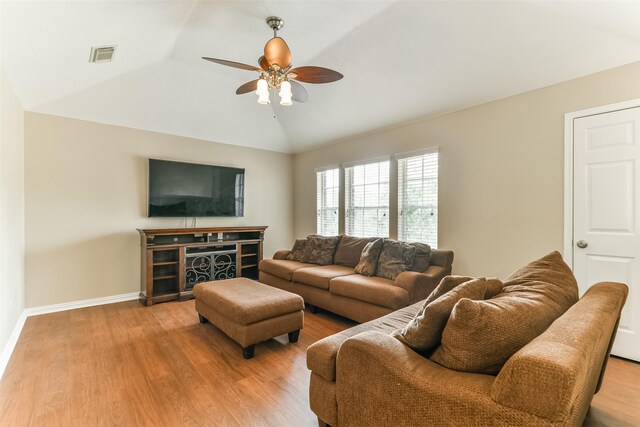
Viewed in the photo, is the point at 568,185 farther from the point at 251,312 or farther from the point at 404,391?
the point at 251,312

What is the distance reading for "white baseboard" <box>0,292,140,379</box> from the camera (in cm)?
248

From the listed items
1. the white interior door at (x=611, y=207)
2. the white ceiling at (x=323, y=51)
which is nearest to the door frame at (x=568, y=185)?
the white interior door at (x=611, y=207)

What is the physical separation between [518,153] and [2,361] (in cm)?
508

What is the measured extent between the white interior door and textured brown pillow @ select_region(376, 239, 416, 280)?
1523 mm

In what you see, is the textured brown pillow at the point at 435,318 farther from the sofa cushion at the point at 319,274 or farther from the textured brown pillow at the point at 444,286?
the sofa cushion at the point at 319,274

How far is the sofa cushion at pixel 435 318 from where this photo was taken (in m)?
1.28

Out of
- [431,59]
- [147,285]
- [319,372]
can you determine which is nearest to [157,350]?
[147,285]

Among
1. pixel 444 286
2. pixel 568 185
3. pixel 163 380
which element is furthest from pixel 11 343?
pixel 568 185

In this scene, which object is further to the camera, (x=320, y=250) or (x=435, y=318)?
(x=320, y=250)

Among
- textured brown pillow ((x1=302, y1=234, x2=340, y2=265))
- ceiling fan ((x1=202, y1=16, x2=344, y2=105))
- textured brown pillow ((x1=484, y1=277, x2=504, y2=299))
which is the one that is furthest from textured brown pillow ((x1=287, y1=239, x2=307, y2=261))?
textured brown pillow ((x1=484, y1=277, x2=504, y2=299))

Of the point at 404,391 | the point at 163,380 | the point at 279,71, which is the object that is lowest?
the point at 163,380

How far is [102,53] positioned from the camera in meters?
3.01

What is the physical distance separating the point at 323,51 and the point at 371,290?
2.79 metres

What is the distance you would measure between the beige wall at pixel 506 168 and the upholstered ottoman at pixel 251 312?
2195 millimetres
